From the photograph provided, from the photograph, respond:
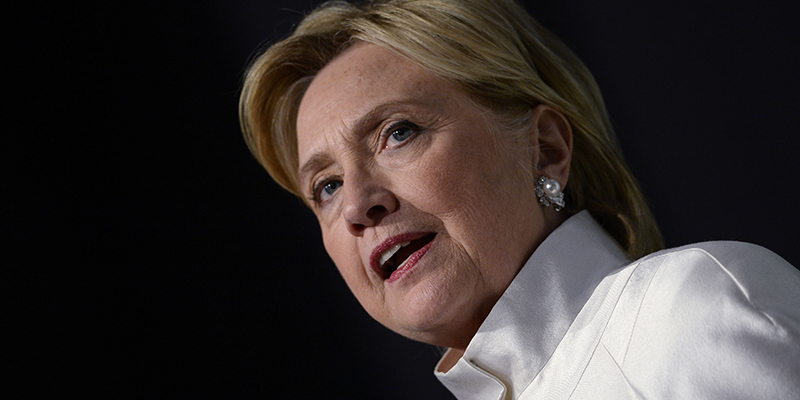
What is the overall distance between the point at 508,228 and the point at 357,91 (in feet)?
1.18

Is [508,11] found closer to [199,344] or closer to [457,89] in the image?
[457,89]

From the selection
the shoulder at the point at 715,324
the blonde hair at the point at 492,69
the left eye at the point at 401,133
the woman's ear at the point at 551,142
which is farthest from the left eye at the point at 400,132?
the shoulder at the point at 715,324

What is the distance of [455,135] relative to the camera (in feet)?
3.69

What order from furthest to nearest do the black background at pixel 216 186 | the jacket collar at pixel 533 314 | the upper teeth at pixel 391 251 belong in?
the black background at pixel 216 186
the upper teeth at pixel 391 251
the jacket collar at pixel 533 314

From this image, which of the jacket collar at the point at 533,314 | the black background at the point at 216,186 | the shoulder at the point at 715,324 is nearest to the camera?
the shoulder at the point at 715,324

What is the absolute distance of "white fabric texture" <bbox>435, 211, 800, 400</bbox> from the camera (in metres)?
0.75

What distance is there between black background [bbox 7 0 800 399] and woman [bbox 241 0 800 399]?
274mm

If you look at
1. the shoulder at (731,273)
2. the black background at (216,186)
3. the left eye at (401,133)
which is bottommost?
the black background at (216,186)

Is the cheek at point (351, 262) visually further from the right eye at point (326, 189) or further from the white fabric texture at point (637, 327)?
the white fabric texture at point (637, 327)

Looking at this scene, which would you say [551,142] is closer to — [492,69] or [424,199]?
[492,69]

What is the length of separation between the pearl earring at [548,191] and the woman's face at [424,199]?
20 mm

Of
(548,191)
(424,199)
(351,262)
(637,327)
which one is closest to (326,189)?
(351,262)

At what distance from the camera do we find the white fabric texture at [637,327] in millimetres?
749

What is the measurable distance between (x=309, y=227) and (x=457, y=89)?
78 centimetres
